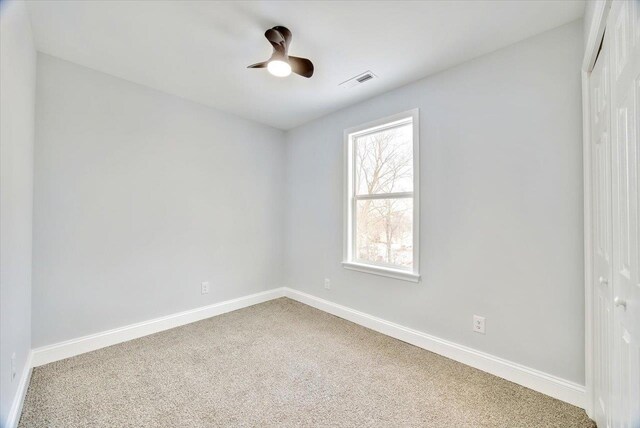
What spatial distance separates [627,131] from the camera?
3.15 feet

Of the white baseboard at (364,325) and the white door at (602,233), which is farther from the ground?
the white door at (602,233)

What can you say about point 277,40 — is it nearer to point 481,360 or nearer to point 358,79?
point 358,79

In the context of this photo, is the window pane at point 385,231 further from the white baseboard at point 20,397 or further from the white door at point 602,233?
the white baseboard at point 20,397

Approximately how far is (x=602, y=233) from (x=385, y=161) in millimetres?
1859

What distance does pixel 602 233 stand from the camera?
54.9 inches

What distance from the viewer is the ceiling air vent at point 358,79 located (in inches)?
97.3

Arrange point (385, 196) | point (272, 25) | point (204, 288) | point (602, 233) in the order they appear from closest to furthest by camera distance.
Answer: point (602, 233) < point (272, 25) < point (385, 196) < point (204, 288)

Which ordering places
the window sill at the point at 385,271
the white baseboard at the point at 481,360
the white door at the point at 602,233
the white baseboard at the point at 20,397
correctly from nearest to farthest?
1. the white door at the point at 602,233
2. the white baseboard at the point at 20,397
3. the white baseboard at the point at 481,360
4. the window sill at the point at 385,271

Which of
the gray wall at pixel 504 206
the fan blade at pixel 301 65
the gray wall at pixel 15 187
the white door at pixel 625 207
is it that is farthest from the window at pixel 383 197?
the gray wall at pixel 15 187

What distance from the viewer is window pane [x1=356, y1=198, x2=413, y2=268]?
2734mm

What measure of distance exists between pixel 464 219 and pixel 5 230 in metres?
2.96

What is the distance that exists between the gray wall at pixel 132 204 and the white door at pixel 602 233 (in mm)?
3237

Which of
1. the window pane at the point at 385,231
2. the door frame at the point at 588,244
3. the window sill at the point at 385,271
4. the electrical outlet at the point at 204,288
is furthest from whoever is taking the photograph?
the electrical outlet at the point at 204,288

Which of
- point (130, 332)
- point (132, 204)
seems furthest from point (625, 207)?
point (130, 332)
